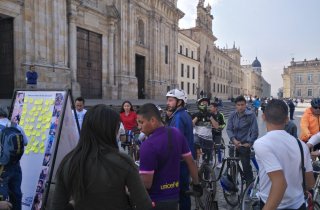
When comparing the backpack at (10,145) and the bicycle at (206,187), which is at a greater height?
the backpack at (10,145)

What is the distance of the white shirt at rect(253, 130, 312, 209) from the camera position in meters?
2.19

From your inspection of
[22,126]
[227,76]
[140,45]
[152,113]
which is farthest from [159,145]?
[227,76]

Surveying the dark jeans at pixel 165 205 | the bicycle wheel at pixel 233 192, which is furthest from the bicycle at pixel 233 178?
the dark jeans at pixel 165 205

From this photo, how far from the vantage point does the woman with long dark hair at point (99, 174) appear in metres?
1.86

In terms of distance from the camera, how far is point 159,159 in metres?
2.63

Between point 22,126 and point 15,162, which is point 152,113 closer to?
point 15,162

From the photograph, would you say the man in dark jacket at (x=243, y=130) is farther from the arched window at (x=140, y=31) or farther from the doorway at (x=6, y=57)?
the arched window at (x=140, y=31)

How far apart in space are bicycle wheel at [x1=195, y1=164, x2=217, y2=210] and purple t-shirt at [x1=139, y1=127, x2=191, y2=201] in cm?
185

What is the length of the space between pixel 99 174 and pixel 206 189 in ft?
10.7

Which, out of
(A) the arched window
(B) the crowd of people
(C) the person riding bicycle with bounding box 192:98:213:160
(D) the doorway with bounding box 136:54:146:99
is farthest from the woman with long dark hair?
(D) the doorway with bounding box 136:54:146:99

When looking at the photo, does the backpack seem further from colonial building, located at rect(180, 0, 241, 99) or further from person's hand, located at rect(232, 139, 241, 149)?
colonial building, located at rect(180, 0, 241, 99)

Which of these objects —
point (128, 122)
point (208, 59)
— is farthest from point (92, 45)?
point (208, 59)

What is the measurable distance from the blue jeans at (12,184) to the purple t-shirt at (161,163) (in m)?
2.08

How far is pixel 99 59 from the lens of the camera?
66.4 feet
